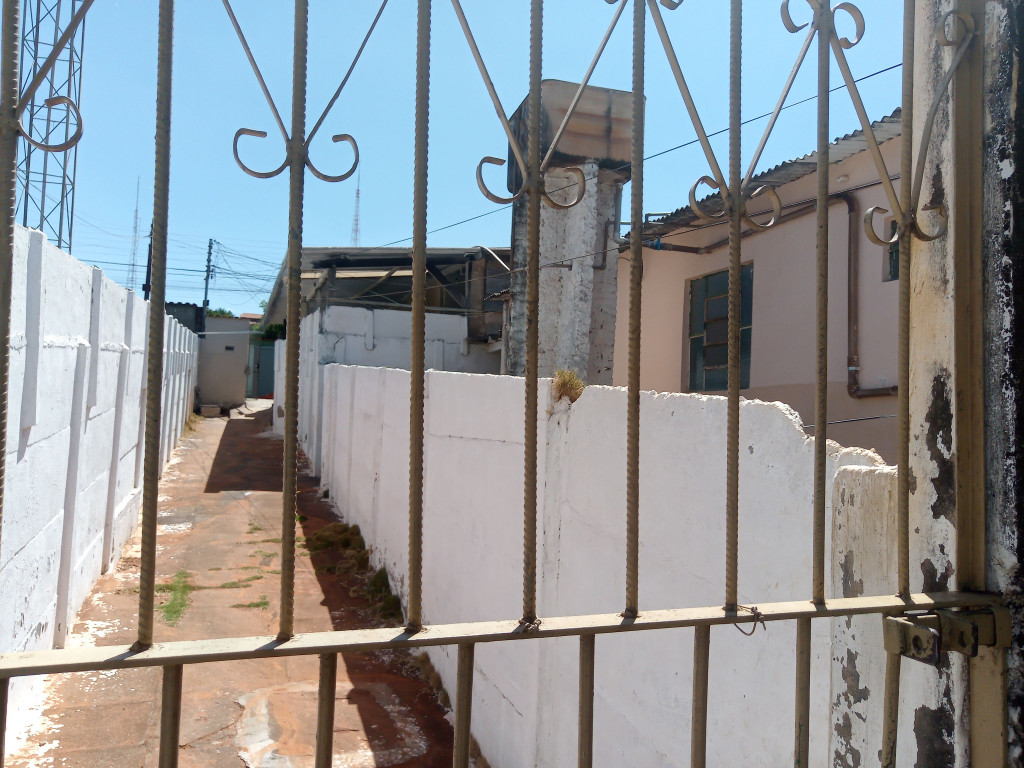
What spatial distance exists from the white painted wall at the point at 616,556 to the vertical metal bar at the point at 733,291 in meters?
0.61

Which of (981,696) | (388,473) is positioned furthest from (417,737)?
(981,696)

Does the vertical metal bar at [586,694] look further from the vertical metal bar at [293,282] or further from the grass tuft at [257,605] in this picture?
the grass tuft at [257,605]

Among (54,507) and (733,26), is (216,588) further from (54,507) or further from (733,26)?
(733,26)

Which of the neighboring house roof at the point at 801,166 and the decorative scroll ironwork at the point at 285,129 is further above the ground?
the neighboring house roof at the point at 801,166

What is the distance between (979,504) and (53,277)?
15.7 ft

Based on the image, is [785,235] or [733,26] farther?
[785,235]

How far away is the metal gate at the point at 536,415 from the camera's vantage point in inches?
41.0

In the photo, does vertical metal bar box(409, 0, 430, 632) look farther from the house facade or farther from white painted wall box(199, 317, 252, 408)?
white painted wall box(199, 317, 252, 408)

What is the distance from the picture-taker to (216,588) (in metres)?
6.81

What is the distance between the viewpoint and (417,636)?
1.15 m

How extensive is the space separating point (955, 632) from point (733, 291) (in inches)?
28.3

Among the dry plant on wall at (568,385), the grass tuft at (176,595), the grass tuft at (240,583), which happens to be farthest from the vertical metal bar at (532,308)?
the grass tuft at (240,583)

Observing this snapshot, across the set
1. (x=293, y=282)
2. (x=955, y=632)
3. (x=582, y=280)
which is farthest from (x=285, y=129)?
(x=582, y=280)

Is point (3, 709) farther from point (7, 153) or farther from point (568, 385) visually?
point (568, 385)
